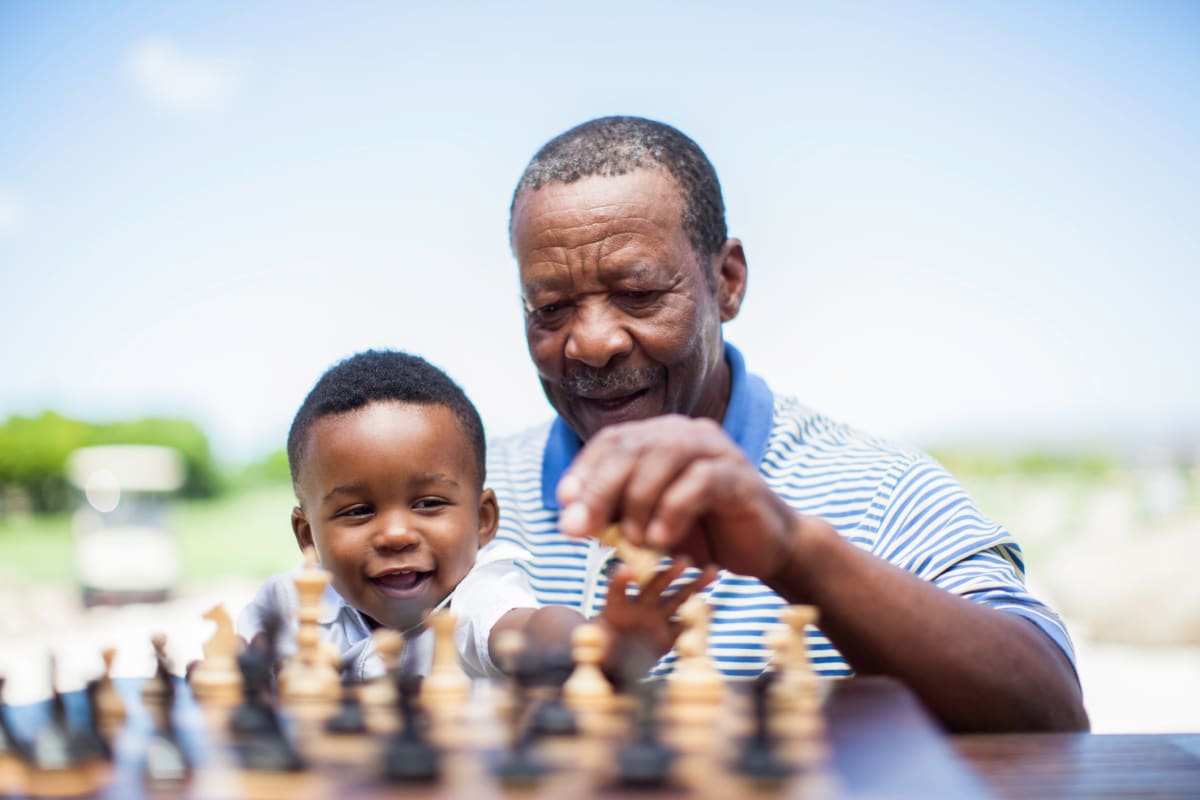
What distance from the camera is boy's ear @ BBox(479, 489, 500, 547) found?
269 centimetres

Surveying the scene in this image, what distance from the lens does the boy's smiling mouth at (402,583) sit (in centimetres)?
240

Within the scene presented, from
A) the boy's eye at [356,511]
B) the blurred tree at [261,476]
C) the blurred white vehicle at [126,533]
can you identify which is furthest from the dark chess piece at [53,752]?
the blurred tree at [261,476]

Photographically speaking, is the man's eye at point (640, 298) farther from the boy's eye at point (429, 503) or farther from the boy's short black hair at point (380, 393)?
the boy's eye at point (429, 503)

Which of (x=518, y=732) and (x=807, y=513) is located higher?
(x=807, y=513)

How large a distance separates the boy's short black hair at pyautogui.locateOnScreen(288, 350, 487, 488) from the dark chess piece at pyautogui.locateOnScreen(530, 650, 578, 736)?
3.43ft

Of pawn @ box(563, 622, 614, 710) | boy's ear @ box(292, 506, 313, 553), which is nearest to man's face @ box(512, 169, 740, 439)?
boy's ear @ box(292, 506, 313, 553)

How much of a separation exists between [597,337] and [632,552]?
1057 mm

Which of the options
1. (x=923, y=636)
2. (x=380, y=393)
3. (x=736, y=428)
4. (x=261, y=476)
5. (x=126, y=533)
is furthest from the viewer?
(x=261, y=476)

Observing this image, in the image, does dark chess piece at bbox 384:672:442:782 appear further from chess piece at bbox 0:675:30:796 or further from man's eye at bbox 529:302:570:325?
man's eye at bbox 529:302:570:325

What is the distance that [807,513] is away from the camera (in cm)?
239

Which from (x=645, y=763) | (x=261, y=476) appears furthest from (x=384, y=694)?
(x=261, y=476)

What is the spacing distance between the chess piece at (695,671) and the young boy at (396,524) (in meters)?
0.65

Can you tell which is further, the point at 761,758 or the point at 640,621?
the point at 640,621

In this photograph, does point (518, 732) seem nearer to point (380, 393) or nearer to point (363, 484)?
point (363, 484)
